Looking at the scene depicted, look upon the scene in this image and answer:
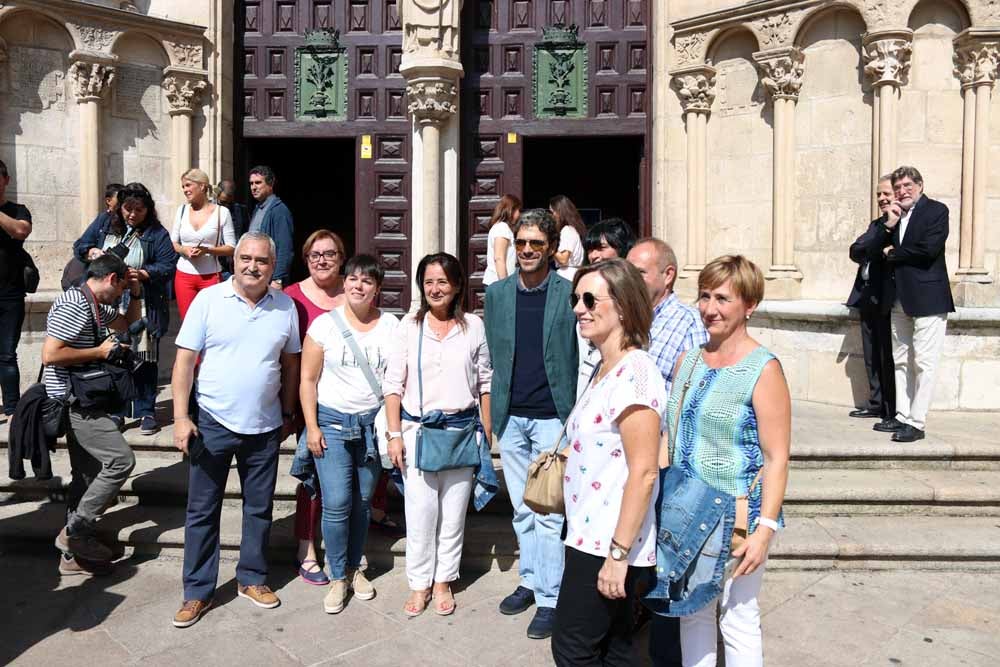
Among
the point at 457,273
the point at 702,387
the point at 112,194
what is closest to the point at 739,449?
the point at 702,387

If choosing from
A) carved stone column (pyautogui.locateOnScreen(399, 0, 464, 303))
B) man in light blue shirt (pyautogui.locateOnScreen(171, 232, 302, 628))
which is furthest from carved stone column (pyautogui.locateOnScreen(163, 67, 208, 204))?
man in light blue shirt (pyautogui.locateOnScreen(171, 232, 302, 628))

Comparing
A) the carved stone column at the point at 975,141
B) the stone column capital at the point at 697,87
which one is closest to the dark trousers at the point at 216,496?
the stone column capital at the point at 697,87

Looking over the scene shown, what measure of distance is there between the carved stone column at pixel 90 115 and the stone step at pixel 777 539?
347 centimetres

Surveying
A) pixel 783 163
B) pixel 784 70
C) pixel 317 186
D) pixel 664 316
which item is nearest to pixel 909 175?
pixel 783 163

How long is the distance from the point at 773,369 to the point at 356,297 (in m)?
2.03

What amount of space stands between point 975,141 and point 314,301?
5639 millimetres

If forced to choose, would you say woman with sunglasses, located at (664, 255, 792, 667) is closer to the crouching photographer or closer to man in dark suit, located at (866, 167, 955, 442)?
the crouching photographer

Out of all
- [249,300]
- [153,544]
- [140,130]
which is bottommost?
[153,544]

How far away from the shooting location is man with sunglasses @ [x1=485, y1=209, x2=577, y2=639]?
353cm

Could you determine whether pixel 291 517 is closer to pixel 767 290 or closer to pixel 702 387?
pixel 702 387

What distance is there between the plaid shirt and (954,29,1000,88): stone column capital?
5027 mm

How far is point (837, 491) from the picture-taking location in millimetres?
4770

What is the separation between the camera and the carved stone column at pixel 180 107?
7.76m

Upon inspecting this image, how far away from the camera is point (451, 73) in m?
7.98
